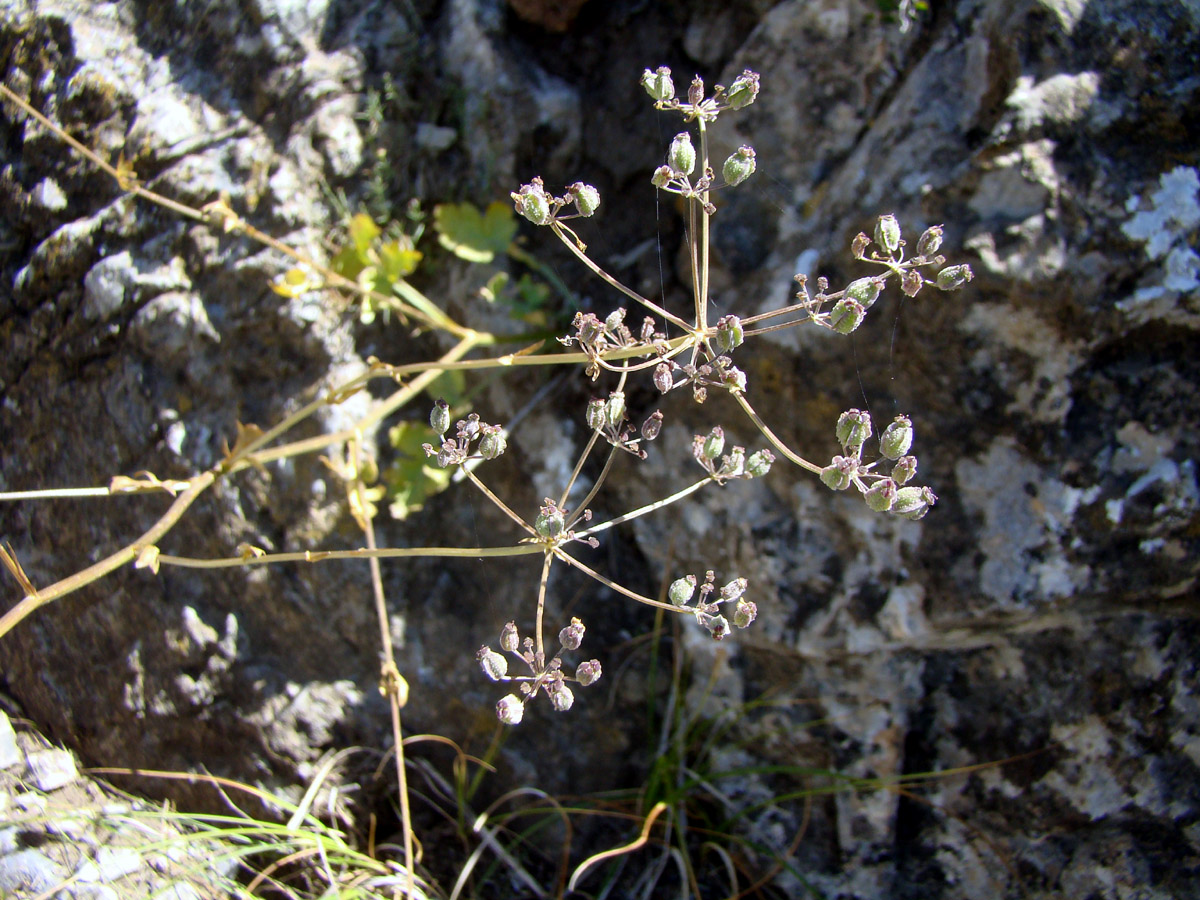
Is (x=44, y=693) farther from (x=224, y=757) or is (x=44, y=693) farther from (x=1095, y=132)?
(x=1095, y=132)

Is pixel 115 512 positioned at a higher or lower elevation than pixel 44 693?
higher

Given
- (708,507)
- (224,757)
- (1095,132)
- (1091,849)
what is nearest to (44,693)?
(224,757)

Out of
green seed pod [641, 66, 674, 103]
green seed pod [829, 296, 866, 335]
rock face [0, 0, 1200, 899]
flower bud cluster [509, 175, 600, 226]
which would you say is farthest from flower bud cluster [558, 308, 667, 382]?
rock face [0, 0, 1200, 899]

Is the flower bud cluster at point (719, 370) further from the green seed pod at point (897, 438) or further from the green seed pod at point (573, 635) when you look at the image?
the green seed pod at point (573, 635)

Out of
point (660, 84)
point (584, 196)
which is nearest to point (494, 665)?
point (584, 196)

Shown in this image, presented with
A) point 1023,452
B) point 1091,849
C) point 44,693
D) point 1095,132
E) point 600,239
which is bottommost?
point 1091,849

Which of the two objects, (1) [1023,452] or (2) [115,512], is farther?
(2) [115,512]

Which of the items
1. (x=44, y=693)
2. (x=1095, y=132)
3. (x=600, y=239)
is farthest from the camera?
(x=600, y=239)
